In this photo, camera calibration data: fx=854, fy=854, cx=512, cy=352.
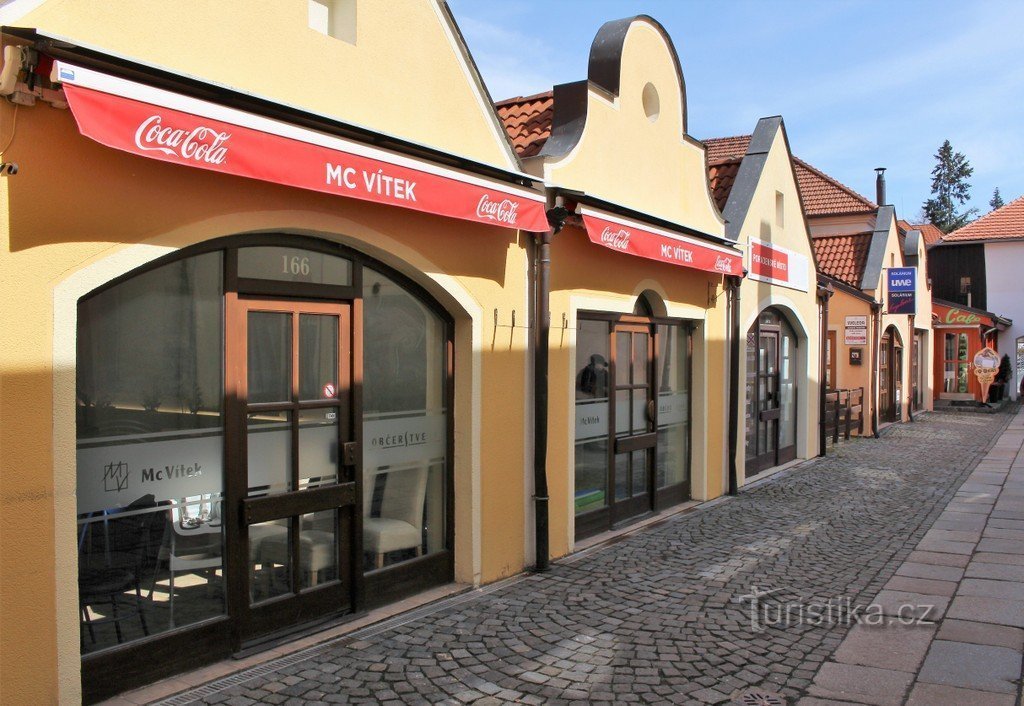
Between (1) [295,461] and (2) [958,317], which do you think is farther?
(2) [958,317]

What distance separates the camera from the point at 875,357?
20.7m

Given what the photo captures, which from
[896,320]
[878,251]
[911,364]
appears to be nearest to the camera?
[878,251]

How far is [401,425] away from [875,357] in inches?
681

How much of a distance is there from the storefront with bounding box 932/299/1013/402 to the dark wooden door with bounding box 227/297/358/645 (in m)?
29.9

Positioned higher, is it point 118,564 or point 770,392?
point 770,392

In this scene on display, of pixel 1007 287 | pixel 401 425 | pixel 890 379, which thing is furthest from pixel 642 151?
pixel 1007 287

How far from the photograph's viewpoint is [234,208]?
4840 millimetres

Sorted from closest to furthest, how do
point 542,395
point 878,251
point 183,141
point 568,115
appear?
point 183,141, point 542,395, point 568,115, point 878,251

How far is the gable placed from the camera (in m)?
4.27

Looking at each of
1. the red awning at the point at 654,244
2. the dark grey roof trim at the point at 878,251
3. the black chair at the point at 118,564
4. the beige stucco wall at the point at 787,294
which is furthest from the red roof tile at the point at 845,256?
the black chair at the point at 118,564

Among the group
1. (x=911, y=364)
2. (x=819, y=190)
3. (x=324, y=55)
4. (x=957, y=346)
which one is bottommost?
(x=911, y=364)

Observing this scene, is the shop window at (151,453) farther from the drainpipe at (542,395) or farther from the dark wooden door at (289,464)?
the drainpipe at (542,395)

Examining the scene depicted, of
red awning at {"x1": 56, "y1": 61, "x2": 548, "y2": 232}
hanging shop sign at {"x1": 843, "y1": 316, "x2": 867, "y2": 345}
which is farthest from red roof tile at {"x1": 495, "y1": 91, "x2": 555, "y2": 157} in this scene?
Answer: hanging shop sign at {"x1": 843, "y1": 316, "x2": 867, "y2": 345}

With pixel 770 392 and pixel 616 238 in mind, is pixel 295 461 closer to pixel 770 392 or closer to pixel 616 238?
pixel 616 238
